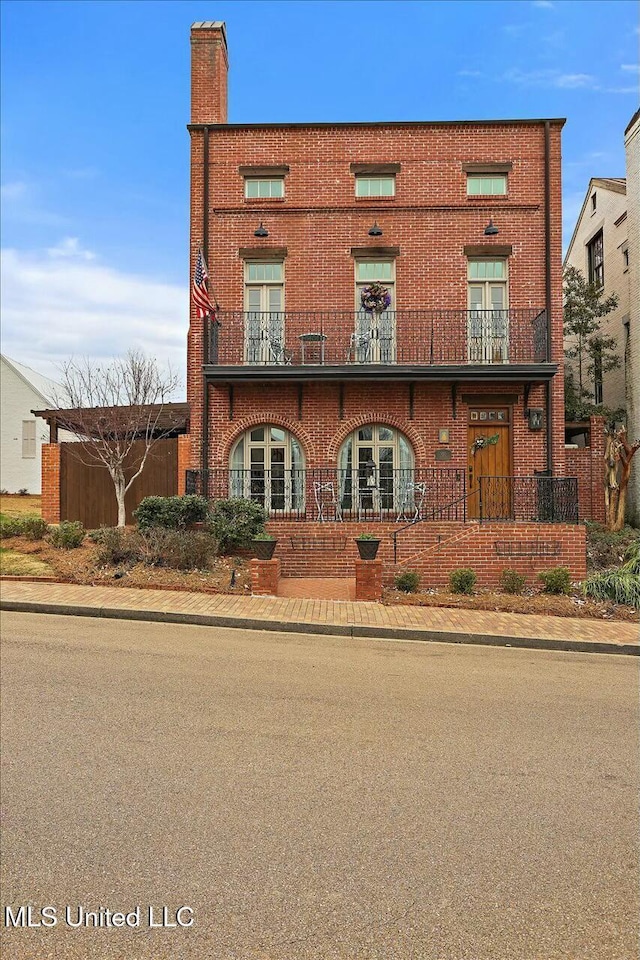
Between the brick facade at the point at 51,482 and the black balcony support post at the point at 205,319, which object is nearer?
the black balcony support post at the point at 205,319

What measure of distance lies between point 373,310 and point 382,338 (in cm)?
68

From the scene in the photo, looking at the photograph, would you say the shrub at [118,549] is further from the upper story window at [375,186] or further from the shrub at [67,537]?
the upper story window at [375,186]

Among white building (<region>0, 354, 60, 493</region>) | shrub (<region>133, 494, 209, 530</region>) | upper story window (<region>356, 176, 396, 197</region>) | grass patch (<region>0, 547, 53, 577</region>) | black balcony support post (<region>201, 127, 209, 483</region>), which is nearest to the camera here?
grass patch (<region>0, 547, 53, 577</region>)

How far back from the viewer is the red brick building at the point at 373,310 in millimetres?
15289

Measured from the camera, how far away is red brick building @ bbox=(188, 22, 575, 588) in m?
15.3

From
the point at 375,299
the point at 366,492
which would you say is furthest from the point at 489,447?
the point at 375,299

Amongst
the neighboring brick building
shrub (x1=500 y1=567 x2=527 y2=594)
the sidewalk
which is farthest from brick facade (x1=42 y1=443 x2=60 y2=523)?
the neighboring brick building

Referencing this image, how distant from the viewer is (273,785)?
407 centimetres

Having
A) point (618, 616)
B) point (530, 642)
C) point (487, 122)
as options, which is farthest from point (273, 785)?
point (487, 122)

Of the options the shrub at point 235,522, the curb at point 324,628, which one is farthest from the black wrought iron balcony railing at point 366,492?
the curb at point 324,628

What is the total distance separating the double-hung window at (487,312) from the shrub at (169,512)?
722 centimetres

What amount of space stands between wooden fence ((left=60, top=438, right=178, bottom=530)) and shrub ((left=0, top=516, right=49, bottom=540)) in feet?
8.99

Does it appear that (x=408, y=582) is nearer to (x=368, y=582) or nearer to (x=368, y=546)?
(x=368, y=582)

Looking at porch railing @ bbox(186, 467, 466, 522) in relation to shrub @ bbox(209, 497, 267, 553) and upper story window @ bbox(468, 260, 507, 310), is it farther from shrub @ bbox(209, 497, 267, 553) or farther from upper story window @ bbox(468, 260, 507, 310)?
upper story window @ bbox(468, 260, 507, 310)
